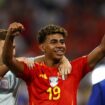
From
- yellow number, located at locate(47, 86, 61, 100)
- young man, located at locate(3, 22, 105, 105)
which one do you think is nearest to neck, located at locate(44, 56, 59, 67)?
young man, located at locate(3, 22, 105, 105)

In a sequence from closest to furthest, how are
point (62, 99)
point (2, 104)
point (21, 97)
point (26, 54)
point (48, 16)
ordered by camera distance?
point (62, 99) → point (2, 104) → point (21, 97) → point (26, 54) → point (48, 16)

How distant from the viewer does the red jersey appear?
5902mm

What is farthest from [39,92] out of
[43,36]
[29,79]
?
[43,36]

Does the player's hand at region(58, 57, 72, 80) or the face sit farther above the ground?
the face

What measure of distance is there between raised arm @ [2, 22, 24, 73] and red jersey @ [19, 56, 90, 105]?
0.12 m

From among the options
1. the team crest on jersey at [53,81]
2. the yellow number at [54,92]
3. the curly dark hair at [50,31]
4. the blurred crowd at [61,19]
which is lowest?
the yellow number at [54,92]

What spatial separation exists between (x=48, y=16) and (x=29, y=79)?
821cm

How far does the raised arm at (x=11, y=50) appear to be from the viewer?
5.54 meters

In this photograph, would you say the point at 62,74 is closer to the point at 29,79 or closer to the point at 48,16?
the point at 29,79

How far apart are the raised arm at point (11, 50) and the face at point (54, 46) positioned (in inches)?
13.3

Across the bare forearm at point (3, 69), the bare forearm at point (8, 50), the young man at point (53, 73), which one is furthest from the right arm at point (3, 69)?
the bare forearm at point (8, 50)

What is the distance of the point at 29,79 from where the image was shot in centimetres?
602

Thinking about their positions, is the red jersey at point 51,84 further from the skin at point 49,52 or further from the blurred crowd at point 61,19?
the blurred crowd at point 61,19

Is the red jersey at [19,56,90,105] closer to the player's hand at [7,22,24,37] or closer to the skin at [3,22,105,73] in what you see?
the skin at [3,22,105,73]
